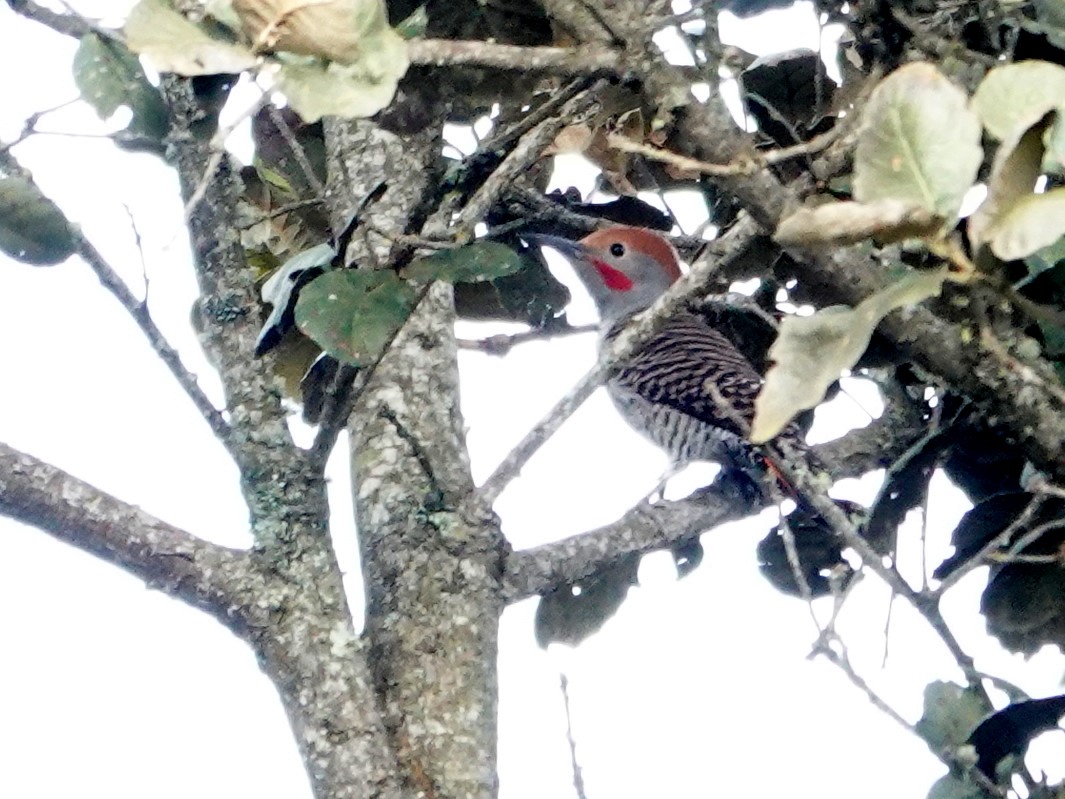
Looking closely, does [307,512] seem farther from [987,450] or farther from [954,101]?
[954,101]

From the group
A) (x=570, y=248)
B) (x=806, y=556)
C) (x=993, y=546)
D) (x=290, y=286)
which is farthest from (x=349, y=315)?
(x=570, y=248)

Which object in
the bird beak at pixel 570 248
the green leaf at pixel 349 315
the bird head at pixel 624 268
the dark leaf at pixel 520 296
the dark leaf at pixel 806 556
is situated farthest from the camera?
the bird head at pixel 624 268

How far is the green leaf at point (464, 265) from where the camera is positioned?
1.88m

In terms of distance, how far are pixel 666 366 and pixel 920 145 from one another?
137 inches

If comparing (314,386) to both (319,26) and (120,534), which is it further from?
Result: (319,26)

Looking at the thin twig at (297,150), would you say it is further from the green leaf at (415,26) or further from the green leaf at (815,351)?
the green leaf at (815,351)

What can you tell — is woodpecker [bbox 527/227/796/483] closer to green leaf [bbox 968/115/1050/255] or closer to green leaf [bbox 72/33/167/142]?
green leaf [bbox 72/33/167/142]

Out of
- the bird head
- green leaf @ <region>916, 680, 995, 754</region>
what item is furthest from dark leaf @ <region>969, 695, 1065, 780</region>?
the bird head

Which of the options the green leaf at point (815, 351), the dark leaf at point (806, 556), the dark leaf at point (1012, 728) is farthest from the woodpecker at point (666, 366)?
the green leaf at point (815, 351)

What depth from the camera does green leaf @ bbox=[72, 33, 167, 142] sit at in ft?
6.44

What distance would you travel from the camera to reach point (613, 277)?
5242 mm

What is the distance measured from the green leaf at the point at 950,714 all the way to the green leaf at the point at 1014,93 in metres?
1.03

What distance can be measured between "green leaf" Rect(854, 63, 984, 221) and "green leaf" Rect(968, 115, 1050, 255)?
3 centimetres

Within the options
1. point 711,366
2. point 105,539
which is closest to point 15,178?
point 105,539
